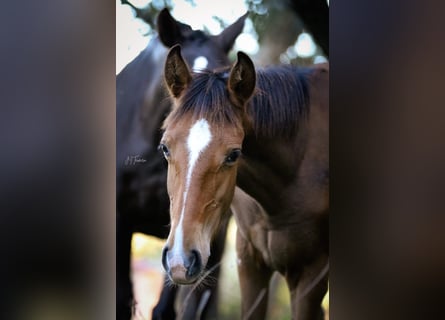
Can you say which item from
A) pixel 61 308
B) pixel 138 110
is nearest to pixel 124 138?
pixel 138 110

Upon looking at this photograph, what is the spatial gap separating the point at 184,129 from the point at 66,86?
672 mm

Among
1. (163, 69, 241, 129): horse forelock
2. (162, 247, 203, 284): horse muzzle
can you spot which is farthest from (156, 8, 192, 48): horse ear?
(162, 247, 203, 284): horse muzzle

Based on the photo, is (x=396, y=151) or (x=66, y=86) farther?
(x=66, y=86)

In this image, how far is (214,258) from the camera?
183 centimetres

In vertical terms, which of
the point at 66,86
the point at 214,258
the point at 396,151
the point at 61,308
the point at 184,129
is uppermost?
the point at 66,86

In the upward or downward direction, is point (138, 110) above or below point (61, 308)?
above

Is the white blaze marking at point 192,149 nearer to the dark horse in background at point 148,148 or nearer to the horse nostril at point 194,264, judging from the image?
the horse nostril at point 194,264

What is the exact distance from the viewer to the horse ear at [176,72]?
1.78m

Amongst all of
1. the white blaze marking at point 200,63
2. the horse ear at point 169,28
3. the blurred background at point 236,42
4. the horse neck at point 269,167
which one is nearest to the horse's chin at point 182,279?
the blurred background at point 236,42

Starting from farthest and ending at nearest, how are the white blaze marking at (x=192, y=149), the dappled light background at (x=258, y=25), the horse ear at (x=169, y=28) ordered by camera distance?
the horse ear at (x=169, y=28) < the dappled light background at (x=258, y=25) < the white blaze marking at (x=192, y=149)

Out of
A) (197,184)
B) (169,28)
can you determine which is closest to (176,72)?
(169,28)

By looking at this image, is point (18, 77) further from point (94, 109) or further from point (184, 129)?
point (184, 129)

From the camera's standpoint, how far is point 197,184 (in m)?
1.64

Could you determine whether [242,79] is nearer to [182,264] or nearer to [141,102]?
[141,102]
